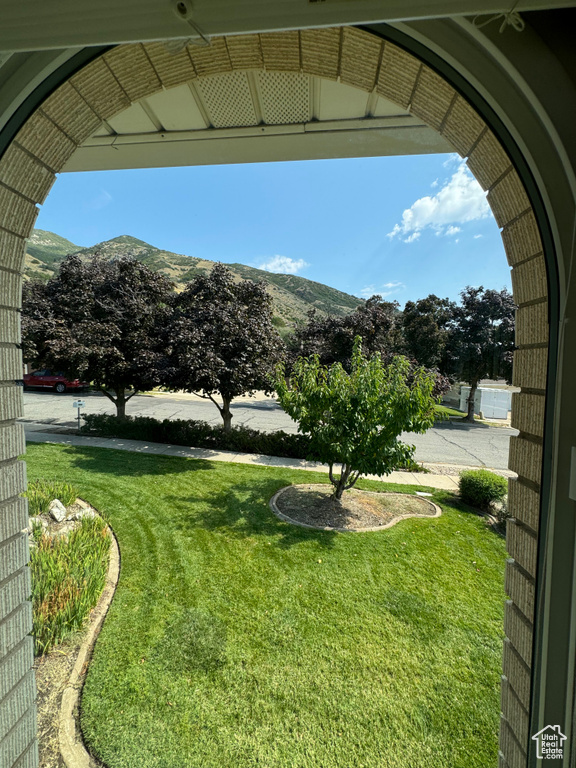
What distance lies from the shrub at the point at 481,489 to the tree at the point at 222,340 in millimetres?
3936

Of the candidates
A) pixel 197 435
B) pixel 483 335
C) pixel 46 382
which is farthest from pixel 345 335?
pixel 46 382

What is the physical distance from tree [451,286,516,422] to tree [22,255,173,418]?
11.5 metres

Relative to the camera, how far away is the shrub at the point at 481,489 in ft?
17.1

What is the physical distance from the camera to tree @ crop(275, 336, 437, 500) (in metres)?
4.30

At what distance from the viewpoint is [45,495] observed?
4230 mm

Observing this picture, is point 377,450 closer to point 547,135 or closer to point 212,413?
point 547,135

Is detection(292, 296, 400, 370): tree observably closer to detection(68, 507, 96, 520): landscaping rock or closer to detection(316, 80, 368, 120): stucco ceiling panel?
detection(68, 507, 96, 520): landscaping rock

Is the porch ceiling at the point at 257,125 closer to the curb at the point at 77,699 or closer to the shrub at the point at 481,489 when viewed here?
the curb at the point at 77,699

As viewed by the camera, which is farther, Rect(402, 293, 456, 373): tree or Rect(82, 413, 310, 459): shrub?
Rect(402, 293, 456, 373): tree

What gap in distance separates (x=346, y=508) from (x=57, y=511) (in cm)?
355

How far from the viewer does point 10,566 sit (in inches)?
50.3

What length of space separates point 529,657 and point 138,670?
89.5 inches

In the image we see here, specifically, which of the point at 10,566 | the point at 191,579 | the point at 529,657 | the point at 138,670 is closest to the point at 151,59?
the point at 10,566

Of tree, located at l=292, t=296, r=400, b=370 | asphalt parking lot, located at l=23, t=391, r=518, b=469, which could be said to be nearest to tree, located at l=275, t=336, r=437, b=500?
asphalt parking lot, located at l=23, t=391, r=518, b=469
